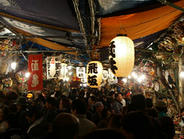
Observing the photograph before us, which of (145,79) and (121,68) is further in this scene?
(145,79)

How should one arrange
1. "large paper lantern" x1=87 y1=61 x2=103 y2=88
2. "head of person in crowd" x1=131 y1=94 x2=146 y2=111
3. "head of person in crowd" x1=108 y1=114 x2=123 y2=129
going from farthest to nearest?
"large paper lantern" x1=87 y1=61 x2=103 y2=88 < "head of person in crowd" x1=131 y1=94 x2=146 y2=111 < "head of person in crowd" x1=108 y1=114 x2=123 y2=129

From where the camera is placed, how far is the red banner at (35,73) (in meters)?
8.13

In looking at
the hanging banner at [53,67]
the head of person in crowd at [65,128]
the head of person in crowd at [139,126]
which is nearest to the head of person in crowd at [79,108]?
the head of person in crowd at [65,128]

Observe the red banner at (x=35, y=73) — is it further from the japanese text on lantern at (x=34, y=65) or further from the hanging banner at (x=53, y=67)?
the hanging banner at (x=53, y=67)

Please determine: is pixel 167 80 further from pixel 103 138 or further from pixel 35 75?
pixel 103 138

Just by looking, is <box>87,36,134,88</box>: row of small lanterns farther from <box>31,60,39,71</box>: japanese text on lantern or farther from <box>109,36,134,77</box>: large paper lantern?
<box>31,60,39,71</box>: japanese text on lantern

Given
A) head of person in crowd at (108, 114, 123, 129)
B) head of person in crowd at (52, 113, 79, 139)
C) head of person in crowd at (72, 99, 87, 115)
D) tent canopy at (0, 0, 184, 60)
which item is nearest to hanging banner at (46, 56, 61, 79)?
tent canopy at (0, 0, 184, 60)

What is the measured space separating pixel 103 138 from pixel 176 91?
819 cm

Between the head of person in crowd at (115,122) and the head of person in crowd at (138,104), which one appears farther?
the head of person in crowd at (138,104)

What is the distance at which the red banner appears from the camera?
26.7 feet

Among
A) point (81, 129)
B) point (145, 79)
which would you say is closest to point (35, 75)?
point (81, 129)

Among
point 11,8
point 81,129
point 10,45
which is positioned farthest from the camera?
point 10,45

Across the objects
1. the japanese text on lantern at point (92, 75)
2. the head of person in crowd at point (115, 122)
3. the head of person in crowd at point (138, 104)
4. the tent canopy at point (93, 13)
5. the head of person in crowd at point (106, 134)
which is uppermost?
the tent canopy at point (93, 13)

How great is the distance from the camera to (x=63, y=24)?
598cm
